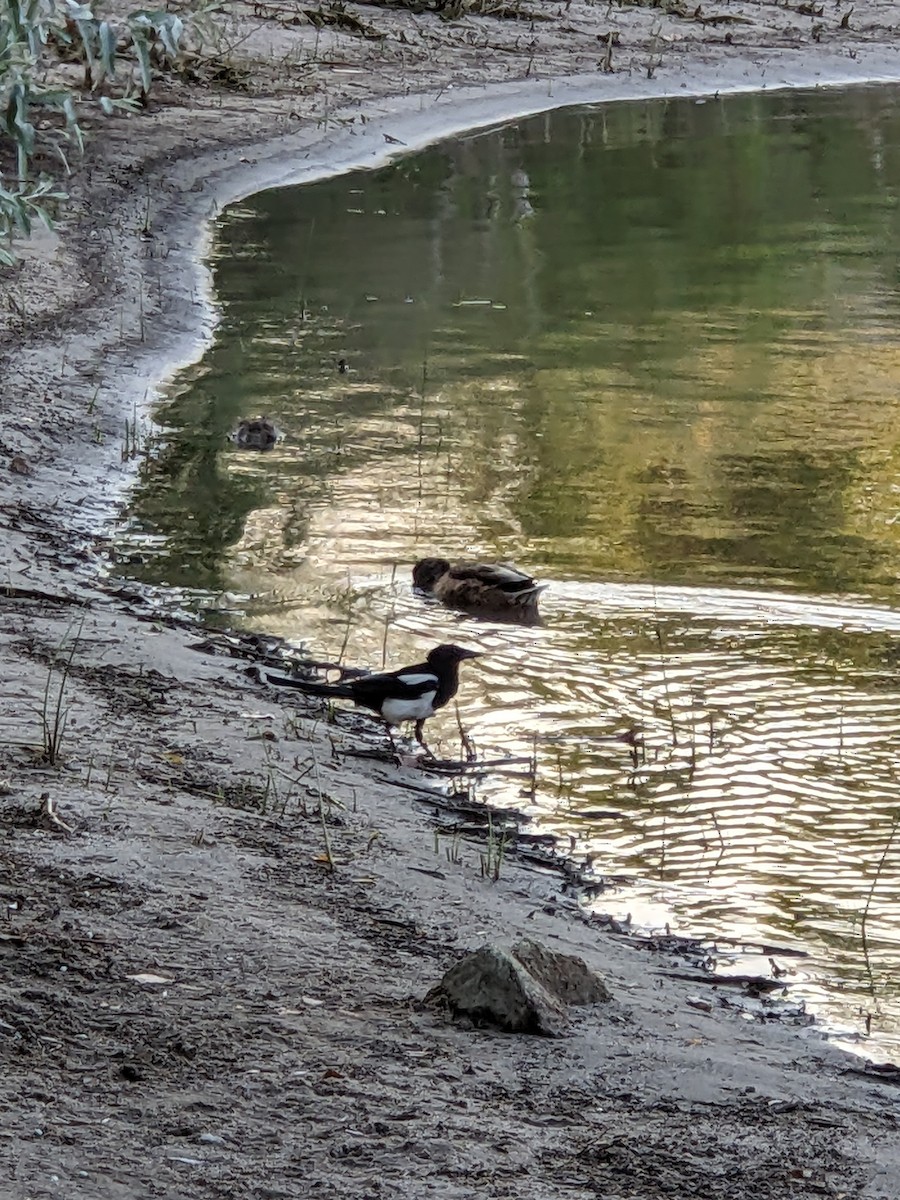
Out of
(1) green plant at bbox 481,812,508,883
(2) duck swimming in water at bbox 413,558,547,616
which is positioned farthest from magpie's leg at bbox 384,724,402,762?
(2) duck swimming in water at bbox 413,558,547,616

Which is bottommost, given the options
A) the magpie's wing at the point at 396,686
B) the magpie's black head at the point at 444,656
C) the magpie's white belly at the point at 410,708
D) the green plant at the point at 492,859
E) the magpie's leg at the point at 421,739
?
the magpie's leg at the point at 421,739

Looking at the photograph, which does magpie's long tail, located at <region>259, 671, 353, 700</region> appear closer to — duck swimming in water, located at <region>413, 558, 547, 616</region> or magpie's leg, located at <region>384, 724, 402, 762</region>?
magpie's leg, located at <region>384, 724, 402, 762</region>

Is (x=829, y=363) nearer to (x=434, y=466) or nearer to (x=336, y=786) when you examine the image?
(x=434, y=466)

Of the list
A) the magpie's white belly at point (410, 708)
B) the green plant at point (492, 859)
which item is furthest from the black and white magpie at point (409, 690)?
the green plant at point (492, 859)

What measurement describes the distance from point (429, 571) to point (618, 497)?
1.95m

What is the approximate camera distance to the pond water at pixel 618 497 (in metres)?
6.40

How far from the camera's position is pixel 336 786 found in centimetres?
622

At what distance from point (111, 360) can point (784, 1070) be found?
9223 mm

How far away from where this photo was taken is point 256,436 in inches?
436

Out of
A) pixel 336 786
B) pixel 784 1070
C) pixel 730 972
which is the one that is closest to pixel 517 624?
pixel 336 786

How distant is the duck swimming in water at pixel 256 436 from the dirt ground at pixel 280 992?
1.71 meters

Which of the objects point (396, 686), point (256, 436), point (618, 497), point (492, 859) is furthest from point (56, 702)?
point (256, 436)

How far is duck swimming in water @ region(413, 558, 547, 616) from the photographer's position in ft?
26.7

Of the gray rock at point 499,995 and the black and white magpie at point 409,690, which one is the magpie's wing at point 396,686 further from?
the gray rock at point 499,995
